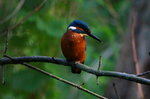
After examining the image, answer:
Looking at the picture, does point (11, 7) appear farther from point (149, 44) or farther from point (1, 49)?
point (149, 44)

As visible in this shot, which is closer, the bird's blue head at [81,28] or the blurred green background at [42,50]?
the bird's blue head at [81,28]

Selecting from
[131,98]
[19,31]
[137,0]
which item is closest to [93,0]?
[137,0]

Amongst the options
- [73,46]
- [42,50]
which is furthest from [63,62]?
[42,50]

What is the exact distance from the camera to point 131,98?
6992mm

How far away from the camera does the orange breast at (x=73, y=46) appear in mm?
4059

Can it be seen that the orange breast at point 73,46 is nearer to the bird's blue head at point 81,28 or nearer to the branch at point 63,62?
the bird's blue head at point 81,28

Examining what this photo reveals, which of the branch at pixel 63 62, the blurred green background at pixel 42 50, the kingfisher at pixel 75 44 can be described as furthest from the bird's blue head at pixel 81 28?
the blurred green background at pixel 42 50

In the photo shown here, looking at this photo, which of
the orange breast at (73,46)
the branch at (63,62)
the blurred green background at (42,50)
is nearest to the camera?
the branch at (63,62)

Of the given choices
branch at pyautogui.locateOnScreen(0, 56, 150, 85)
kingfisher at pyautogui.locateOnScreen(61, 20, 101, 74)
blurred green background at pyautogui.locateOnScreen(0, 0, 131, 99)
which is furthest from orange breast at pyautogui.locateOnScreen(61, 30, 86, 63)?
blurred green background at pyautogui.locateOnScreen(0, 0, 131, 99)

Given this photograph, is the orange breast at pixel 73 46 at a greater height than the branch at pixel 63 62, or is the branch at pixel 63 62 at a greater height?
the orange breast at pixel 73 46

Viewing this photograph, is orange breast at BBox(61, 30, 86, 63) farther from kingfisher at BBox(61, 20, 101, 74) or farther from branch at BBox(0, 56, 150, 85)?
branch at BBox(0, 56, 150, 85)

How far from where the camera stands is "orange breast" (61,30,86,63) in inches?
160

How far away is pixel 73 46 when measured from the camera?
4078 mm

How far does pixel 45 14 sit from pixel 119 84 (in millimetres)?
1653
